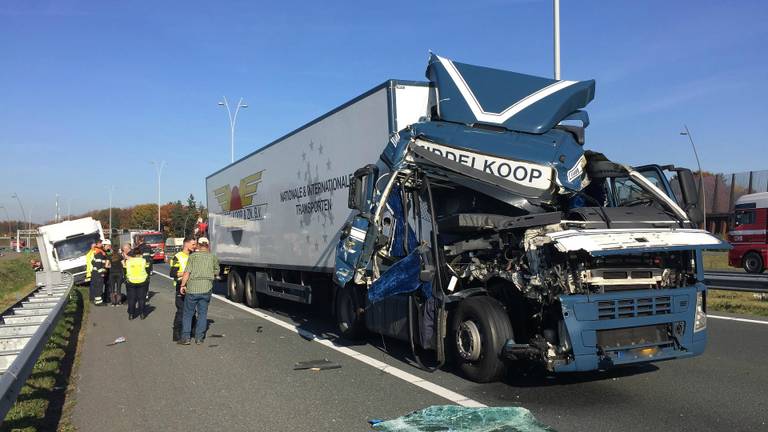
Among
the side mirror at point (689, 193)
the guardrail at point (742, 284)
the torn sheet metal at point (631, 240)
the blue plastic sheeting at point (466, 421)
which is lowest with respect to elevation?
the blue plastic sheeting at point (466, 421)

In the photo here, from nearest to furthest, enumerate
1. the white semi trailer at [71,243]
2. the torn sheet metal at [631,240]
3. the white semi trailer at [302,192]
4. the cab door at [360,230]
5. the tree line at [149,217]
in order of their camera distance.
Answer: the torn sheet metal at [631,240], the cab door at [360,230], the white semi trailer at [302,192], the white semi trailer at [71,243], the tree line at [149,217]

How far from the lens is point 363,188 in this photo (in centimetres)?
746

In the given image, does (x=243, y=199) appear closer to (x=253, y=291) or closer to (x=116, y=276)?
(x=253, y=291)

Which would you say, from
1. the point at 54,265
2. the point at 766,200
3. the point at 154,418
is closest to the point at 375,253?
the point at 154,418

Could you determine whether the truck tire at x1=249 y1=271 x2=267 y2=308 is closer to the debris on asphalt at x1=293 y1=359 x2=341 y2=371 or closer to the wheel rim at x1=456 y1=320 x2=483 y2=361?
the debris on asphalt at x1=293 y1=359 x2=341 y2=371

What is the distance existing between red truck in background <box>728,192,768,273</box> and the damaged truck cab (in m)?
18.9

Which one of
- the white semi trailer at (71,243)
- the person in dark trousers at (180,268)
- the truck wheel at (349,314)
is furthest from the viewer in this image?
the white semi trailer at (71,243)

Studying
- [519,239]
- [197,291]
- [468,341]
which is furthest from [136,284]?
[519,239]

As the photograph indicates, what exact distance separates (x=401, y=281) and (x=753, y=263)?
68.1 ft

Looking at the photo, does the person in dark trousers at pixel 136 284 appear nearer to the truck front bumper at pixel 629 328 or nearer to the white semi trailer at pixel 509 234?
the white semi trailer at pixel 509 234

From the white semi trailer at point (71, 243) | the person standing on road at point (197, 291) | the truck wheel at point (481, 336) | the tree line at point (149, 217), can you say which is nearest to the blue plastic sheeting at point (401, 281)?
the truck wheel at point (481, 336)

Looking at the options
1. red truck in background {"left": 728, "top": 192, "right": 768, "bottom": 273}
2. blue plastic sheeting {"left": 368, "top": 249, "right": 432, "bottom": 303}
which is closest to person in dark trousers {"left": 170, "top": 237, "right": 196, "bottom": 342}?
blue plastic sheeting {"left": 368, "top": 249, "right": 432, "bottom": 303}

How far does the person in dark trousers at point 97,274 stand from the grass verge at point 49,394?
6150mm

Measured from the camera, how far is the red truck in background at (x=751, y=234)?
2223 centimetres
